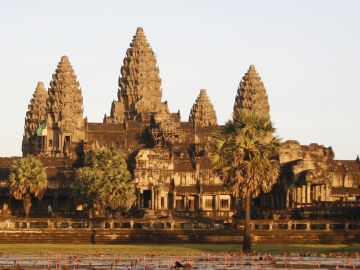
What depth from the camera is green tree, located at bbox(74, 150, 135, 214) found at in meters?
147

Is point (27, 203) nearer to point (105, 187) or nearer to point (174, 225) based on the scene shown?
point (105, 187)

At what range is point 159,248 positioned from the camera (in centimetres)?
9994

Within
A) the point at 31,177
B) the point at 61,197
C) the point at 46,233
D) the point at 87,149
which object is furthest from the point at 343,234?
the point at 87,149

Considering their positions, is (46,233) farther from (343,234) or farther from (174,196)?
(174,196)

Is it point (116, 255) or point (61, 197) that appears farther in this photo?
point (61, 197)

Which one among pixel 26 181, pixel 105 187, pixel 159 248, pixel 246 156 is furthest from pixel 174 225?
pixel 26 181

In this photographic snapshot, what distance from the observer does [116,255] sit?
3551 inches

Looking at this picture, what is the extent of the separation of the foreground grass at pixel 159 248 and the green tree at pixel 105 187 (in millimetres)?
41066

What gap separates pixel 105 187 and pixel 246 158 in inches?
1987

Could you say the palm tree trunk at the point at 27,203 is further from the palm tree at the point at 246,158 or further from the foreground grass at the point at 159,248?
the palm tree at the point at 246,158

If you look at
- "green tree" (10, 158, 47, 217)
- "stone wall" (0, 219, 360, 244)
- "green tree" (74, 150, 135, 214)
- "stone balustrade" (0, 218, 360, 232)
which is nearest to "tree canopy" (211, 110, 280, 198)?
"stone wall" (0, 219, 360, 244)

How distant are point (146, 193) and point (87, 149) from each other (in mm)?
25822

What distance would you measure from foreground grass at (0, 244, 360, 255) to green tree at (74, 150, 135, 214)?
41.1 meters

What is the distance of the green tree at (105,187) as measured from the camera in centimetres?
14725
